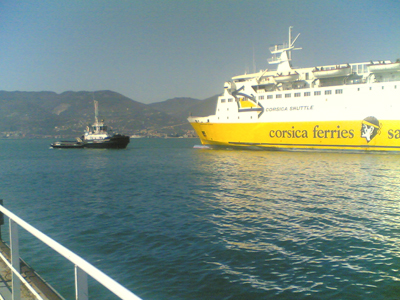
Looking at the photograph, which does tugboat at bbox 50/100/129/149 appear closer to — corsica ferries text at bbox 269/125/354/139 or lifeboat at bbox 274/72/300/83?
corsica ferries text at bbox 269/125/354/139

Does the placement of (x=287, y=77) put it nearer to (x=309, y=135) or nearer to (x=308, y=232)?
(x=309, y=135)

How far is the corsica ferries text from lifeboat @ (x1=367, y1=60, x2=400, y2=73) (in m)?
6.85

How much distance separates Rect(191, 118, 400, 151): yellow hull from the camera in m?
32.0

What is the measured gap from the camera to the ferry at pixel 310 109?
32.2m

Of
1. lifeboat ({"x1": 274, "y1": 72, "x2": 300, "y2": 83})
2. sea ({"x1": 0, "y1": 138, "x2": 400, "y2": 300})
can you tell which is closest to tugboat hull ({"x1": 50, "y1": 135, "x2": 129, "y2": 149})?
lifeboat ({"x1": 274, "y1": 72, "x2": 300, "y2": 83})

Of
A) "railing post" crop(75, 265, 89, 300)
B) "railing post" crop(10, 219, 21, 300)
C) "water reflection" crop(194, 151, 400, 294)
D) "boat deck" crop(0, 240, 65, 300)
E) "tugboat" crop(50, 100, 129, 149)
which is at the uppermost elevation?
"tugboat" crop(50, 100, 129, 149)

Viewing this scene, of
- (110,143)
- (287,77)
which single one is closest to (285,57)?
(287,77)

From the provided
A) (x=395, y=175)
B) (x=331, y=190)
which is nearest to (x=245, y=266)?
(x=331, y=190)

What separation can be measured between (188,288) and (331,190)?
11.8 metres

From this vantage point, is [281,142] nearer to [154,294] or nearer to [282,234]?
[282,234]

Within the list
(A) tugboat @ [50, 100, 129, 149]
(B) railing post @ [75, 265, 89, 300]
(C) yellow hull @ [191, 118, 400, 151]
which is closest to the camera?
(B) railing post @ [75, 265, 89, 300]

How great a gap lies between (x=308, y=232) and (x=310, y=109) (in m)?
28.3

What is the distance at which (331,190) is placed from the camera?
15852 millimetres

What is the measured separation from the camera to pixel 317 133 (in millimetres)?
34969
